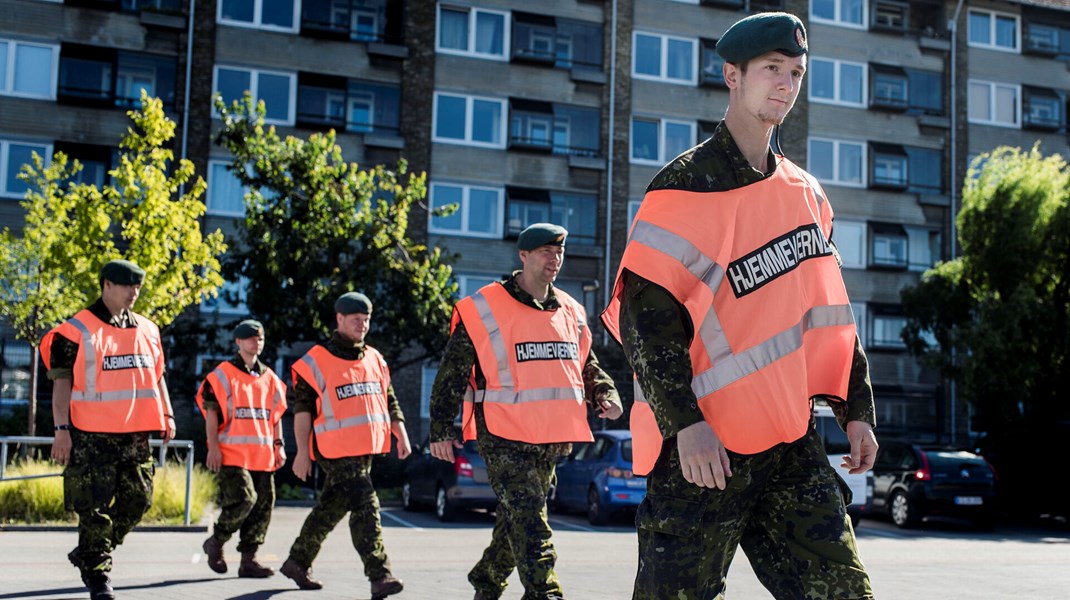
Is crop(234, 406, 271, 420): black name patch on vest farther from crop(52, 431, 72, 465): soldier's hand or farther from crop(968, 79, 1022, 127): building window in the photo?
crop(968, 79, 1022, 127): building window

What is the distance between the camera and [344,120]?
3481 cm

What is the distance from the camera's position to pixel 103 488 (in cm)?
756

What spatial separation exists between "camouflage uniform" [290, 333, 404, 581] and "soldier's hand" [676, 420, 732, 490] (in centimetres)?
483

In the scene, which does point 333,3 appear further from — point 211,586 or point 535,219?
point 211,586

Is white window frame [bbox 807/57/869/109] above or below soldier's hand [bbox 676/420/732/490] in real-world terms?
above

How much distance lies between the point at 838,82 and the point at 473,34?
41.5 ft

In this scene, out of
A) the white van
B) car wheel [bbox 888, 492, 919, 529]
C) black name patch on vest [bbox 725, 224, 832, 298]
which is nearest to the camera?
black name patch on vest [bbox 725, 224, 832, 298]

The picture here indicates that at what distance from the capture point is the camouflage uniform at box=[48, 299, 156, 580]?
753cm

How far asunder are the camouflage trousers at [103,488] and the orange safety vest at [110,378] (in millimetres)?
96

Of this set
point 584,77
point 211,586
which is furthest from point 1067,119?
point 211,586

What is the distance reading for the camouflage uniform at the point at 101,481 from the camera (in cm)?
753

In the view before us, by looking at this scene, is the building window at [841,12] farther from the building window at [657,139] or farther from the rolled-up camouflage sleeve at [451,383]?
the rolled-up camouflage sleeve at [451,383]

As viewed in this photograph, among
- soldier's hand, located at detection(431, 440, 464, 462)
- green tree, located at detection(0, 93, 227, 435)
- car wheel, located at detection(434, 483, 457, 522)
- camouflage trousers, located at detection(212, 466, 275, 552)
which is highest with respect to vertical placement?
green tree, located at detection(0, 93, 227, 435)

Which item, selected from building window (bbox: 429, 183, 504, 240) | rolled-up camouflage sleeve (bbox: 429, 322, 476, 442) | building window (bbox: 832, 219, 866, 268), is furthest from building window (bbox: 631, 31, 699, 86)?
rolled-up camouflage sleeve (bbox: 429, 322, 476, 442)
